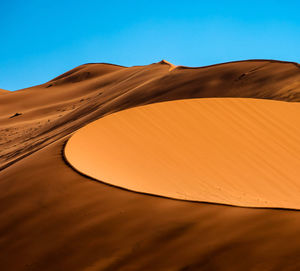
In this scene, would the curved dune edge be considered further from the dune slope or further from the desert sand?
the dune slope

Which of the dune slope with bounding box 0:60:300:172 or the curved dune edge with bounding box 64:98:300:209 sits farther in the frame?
the dune slope with bounding box 0:60:300:172

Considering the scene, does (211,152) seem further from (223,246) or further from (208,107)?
(223,246)

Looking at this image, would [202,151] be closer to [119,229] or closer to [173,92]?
[119,229]

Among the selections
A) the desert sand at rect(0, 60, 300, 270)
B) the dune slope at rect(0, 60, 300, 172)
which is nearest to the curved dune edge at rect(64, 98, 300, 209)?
the desert sand at rect(0, 60, 300, 270)

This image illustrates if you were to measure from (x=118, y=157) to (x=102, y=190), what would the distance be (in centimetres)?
229

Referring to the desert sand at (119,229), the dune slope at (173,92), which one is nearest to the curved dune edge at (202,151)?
the desert sand at (119,229)

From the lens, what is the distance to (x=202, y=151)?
342 inches

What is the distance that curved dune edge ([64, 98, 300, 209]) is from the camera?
639 cm

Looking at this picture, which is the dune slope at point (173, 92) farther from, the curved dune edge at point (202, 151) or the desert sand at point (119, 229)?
the desert sand at point (119, 229)

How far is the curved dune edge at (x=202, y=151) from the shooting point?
639 centimetres

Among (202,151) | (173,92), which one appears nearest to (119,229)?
(202,151)

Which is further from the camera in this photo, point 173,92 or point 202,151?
point 173,92

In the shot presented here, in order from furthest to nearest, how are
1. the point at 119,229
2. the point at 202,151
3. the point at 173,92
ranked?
the point at 173,92
the point at 202,151
the point at 119,229

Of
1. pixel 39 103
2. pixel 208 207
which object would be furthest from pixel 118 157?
pixel 39 103
